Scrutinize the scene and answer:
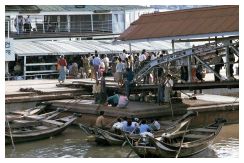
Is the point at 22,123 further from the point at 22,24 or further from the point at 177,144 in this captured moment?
the point at 22,24

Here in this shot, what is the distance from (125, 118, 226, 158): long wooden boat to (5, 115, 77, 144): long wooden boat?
4.79 meters

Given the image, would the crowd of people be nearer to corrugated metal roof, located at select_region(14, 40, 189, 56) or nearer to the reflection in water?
corrugated metal roof, located at select_region(14, 40, 189, 56)

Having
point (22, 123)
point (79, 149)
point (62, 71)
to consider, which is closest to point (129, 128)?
point (79, 149)

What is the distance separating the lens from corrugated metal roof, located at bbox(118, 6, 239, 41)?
20.7 meters

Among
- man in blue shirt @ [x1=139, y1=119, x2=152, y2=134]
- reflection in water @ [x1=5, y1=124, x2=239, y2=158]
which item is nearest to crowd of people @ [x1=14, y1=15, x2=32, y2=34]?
reflection in water @ [x1=5, y1=124, x2=239, y2=158]

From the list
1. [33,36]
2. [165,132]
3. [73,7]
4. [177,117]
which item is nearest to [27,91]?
[177,117]

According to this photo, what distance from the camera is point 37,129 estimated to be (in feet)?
66.0

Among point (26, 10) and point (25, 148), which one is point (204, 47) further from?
point (26, 10)

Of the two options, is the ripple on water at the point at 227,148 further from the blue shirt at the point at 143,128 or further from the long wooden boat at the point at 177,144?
the blue shirt at the point at 143,128

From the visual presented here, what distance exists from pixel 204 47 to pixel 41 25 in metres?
19.9

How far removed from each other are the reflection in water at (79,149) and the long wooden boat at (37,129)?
20 cm

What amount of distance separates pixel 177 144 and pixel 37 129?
6.08 metres

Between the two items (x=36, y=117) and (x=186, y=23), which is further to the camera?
(x=186, y=23)

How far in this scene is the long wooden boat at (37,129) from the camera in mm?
19223
